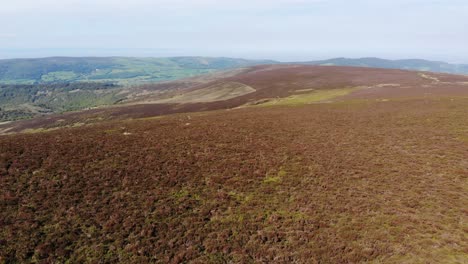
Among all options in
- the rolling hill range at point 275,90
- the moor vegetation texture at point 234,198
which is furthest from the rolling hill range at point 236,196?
the rolling hill range at point 275,90

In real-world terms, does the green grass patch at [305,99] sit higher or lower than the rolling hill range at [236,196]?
higher

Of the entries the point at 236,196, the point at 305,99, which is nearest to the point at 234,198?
the point at 236,196

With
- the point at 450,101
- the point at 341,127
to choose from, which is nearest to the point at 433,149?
the point at 341,127

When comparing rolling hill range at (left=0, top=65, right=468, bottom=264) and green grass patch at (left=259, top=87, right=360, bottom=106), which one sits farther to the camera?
green grass patch at (left=259, top=87, right=360, bottom=106)

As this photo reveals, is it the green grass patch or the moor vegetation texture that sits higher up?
the green grass patch

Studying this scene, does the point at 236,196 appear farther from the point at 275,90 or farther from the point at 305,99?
the point at 275,90

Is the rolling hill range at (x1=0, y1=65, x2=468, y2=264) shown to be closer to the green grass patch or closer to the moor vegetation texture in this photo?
the moor vegetation texture

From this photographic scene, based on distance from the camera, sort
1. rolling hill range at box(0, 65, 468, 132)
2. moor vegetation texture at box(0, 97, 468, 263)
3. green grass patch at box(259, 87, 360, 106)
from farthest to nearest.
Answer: rolling hill range at box(0, 65, 468, 132)
green grass patch at box(259, 87, 360, 106)
moor vegetation texture at box(0, 97, 468, 263)

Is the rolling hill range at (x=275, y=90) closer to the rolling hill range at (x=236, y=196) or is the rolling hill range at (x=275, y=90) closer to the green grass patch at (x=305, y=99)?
the green grass patch at (x=305, y=99)

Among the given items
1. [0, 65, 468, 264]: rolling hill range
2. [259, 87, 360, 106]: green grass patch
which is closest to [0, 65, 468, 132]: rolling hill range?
[259, 87, 360, 106]: green grass patch
